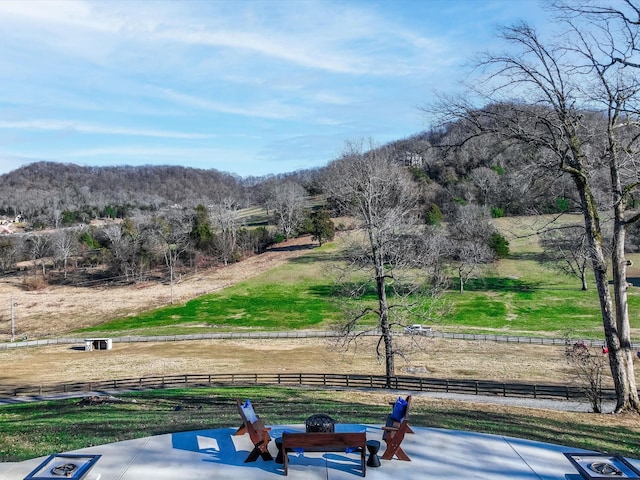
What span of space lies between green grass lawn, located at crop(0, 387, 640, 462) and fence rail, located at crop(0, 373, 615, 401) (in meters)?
5.69

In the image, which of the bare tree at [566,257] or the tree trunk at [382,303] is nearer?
the tree trunk at [382,303]

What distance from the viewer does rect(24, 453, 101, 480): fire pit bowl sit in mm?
8891

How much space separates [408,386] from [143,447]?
1622 cm

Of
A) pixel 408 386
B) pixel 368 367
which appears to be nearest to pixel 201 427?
pixel 408 386

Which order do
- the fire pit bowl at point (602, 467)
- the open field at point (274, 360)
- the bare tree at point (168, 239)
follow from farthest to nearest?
1. the bare tree at point (168, 239)
2. the open field at point (274, 360)
3. the fire pit bowl at point (602, 467)

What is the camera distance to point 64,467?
30.4 feet

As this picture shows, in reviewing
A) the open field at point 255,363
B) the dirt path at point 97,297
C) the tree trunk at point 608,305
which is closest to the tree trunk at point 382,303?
the open field at point 255,363

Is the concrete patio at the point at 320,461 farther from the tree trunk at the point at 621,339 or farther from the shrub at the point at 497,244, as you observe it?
the shrub at the point at 497,244

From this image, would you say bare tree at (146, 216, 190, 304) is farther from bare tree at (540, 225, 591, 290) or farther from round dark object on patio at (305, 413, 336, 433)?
round dark object on patio at (305, 413, 336, 433)

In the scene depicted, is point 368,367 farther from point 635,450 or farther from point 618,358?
point 635,450

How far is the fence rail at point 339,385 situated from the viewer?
2352cm

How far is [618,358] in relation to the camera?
1480cm

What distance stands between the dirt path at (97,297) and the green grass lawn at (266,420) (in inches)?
1584

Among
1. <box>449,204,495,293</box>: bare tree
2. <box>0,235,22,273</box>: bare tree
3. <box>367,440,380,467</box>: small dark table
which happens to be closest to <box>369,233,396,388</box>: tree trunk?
<box>367,440,380,467</box>: small dark table
